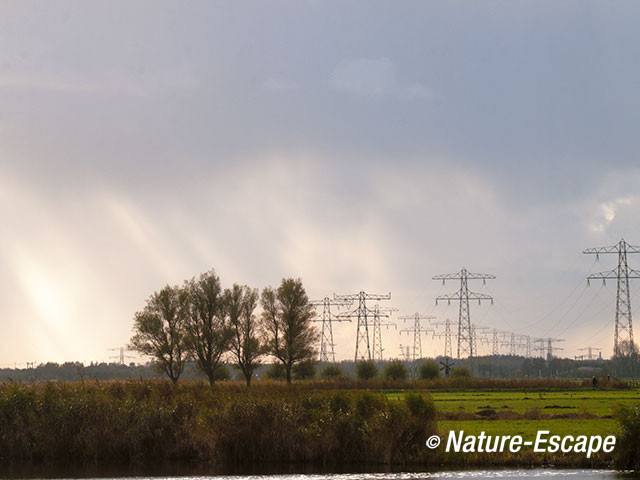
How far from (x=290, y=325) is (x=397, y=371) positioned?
63.1 feet

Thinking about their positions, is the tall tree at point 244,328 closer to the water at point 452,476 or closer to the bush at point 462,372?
the bush at point 462,372

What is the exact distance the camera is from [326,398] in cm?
5294

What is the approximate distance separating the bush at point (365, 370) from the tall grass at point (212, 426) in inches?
3255

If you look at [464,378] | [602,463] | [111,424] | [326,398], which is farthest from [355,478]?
[464,378]

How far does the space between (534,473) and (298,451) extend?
1421 cm

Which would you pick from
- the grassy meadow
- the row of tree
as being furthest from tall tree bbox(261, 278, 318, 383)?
the grassy meadow

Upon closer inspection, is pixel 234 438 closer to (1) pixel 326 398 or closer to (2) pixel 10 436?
(1) pixel 326 398

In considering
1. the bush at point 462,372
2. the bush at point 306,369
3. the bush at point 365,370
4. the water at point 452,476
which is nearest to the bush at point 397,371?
the bush at point 365,370

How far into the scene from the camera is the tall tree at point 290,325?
14150cm

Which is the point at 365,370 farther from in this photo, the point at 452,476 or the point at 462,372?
the point at 452,476

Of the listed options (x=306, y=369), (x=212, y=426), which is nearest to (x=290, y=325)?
(x=306, y=369)

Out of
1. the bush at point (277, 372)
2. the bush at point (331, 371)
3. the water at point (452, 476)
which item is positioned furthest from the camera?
the bush at point (277, 372)

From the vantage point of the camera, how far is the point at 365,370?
141 meters

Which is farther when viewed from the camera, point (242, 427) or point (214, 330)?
point (214, 330)
